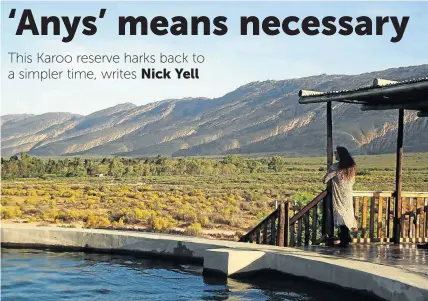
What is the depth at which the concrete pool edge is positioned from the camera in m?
8.84

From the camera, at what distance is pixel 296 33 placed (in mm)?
16094

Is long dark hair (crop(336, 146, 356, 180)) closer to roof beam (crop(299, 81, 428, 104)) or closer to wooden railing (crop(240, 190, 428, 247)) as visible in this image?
wooden railing (crop(240, 190, 428, 247))

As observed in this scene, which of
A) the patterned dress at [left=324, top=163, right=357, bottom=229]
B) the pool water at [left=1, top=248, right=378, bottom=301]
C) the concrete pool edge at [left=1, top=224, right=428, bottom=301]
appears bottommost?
the pool water at [left=1, top=248, right=378, bottom=301]

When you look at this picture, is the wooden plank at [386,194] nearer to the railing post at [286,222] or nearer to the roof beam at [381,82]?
the railing post at [286,222]

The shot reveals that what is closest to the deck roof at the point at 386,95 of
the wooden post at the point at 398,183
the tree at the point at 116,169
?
the wooden post at the point at 398,183

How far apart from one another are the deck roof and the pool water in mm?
3177

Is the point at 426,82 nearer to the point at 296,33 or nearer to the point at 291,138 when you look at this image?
the point at 296,33

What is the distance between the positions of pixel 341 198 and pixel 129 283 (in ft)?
12.5

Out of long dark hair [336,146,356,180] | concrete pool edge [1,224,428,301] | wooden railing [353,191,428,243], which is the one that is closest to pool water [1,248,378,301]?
concrete pool edge [1,224,428,301]

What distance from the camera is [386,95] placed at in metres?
11.5

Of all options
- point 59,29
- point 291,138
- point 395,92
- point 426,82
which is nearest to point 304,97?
point 395,92

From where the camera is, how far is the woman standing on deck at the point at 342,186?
12.2 metres

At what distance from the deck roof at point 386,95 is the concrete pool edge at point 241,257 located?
2.67 m

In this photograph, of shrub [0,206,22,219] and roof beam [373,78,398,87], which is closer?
roof beam [373,78,398,87]
